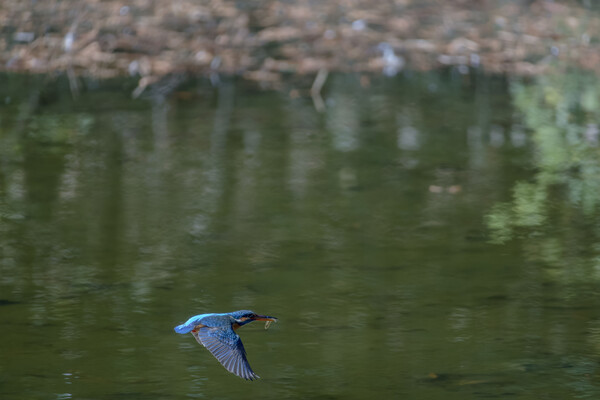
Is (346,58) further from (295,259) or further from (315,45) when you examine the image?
(295,259)

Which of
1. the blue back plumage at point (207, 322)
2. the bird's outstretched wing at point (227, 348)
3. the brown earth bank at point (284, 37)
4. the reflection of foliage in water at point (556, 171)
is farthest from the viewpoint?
the brown earth bank at point (284, 37)

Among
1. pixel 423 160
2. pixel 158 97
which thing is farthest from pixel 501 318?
pixel 158 97

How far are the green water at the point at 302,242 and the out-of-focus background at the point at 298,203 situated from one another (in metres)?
A: 0.01

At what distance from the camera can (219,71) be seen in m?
8.55

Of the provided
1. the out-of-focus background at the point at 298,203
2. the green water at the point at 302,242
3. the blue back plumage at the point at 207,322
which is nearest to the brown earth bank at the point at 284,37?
the out-of-focus background at the point at 298,203

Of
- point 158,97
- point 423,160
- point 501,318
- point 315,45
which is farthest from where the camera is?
point 315,45

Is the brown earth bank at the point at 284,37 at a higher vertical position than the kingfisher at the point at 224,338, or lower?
higher

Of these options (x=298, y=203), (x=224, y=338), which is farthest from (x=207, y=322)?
(x=298, y=203)

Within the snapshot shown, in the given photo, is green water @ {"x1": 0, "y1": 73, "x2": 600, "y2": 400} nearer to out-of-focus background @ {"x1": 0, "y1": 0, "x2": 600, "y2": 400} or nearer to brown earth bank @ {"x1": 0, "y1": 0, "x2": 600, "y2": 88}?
out-of-focus background @ {"x1": 0, "y1": 0, "x2": 600, "y2": 400}

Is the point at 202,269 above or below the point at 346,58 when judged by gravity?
below

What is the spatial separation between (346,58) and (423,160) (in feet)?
9.39

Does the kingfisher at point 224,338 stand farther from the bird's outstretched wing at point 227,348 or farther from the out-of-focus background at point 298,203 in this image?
the out-of-focus background at point 298,203

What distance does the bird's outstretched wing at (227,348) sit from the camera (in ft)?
9.64

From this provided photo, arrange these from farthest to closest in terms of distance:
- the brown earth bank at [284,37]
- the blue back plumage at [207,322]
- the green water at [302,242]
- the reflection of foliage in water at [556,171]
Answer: the brown earth bank at [284,37] < the reflection of foliage in water at [556,171] < the green water at [302,242] < the blue back plumage at [207,322]
